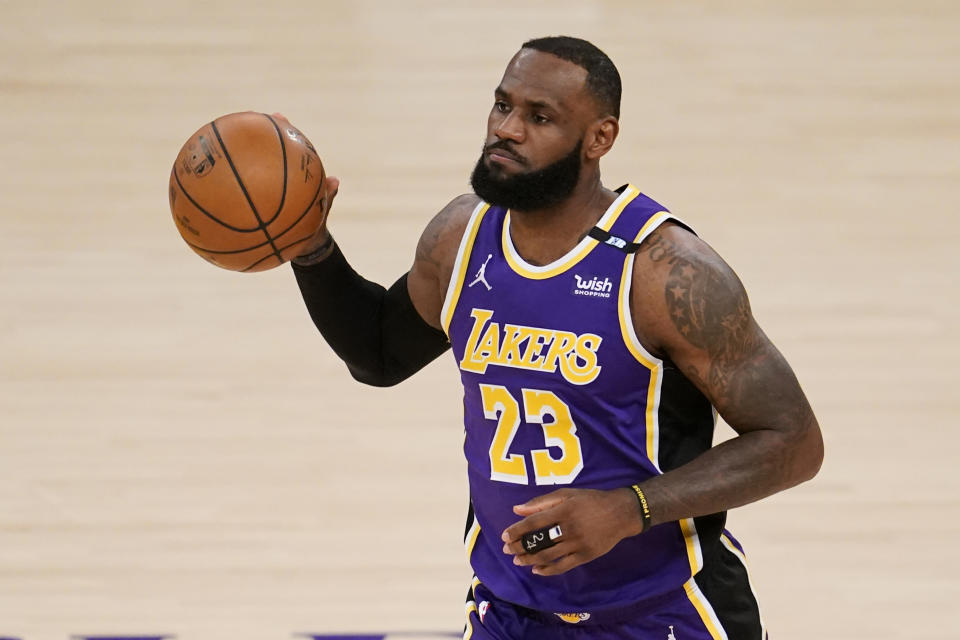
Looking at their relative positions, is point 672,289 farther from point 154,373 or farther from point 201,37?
point 201,37

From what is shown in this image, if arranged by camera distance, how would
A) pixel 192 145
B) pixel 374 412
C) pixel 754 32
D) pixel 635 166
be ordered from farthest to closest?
1. pixel 754 32
2. pixel 635 166
3. pixel 374 412
4. pixel 192 145

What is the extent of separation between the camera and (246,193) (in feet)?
10.2

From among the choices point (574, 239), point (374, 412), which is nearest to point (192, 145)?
point (574, 239)

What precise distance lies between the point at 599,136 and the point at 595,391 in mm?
565

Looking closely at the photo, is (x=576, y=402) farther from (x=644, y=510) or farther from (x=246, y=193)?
(x=246, y=193)

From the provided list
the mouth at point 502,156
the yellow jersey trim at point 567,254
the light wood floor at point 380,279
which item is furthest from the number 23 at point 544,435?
the light wood floor at point 380,279

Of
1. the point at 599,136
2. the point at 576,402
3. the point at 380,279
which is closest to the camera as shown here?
the point at 576,402

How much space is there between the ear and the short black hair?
0.02 meters

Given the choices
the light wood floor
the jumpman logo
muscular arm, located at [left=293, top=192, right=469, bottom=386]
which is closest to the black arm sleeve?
muscular arm, located at [left=293, top=192, right=469, bottom=386]

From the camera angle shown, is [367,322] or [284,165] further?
[367,322]

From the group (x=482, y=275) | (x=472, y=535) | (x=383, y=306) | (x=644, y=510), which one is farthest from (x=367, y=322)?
(x=644, y=510)

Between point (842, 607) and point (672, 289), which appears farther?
point (842, 607)

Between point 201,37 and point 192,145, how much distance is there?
4.65 m

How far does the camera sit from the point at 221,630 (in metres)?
4.46
